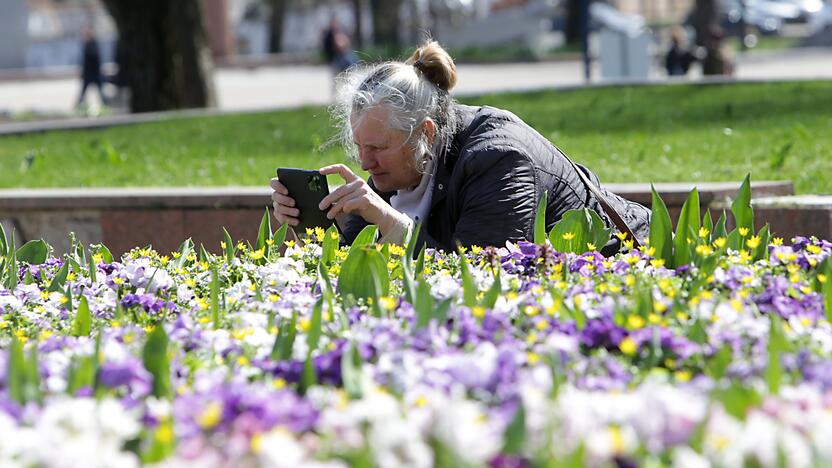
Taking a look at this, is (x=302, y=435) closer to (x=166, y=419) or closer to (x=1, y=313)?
(x=166, y=419)

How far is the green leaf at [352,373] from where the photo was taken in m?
2.20

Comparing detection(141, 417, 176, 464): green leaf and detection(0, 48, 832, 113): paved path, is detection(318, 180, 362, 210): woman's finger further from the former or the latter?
detection(0, 48, 832, 113): paved path

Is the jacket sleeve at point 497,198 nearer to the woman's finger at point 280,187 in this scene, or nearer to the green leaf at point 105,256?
the woman's finger at point 280,187

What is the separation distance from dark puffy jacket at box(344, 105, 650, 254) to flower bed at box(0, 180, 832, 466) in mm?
265

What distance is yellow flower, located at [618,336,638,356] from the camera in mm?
2348

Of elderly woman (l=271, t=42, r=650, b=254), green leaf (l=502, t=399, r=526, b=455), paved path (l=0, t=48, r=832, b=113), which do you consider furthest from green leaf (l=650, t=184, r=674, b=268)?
paved path (l=0, t=48, r=832, b=113)

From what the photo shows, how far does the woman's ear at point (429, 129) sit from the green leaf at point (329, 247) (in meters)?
0.53

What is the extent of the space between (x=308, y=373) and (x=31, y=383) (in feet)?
1.48

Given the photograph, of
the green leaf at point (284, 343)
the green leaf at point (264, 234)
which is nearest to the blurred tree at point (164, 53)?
the green leaf at point (264, 234)

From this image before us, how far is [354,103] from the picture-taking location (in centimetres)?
414

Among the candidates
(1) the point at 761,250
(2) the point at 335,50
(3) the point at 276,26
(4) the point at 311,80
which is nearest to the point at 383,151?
(1) the point at 761,250

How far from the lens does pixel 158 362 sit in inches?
94.3

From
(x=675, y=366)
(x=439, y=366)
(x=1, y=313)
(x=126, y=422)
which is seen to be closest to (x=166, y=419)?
(x=126, y=422)

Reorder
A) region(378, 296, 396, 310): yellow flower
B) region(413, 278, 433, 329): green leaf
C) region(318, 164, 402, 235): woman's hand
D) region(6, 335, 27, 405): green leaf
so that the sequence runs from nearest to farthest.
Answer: region(6, 335, 27, 405): green leaf
region(413, 278, 433, 329): green leaf
region(378, 296, 396, 310): yellow flower
region(318, 164, 402, 235): woman's hand
